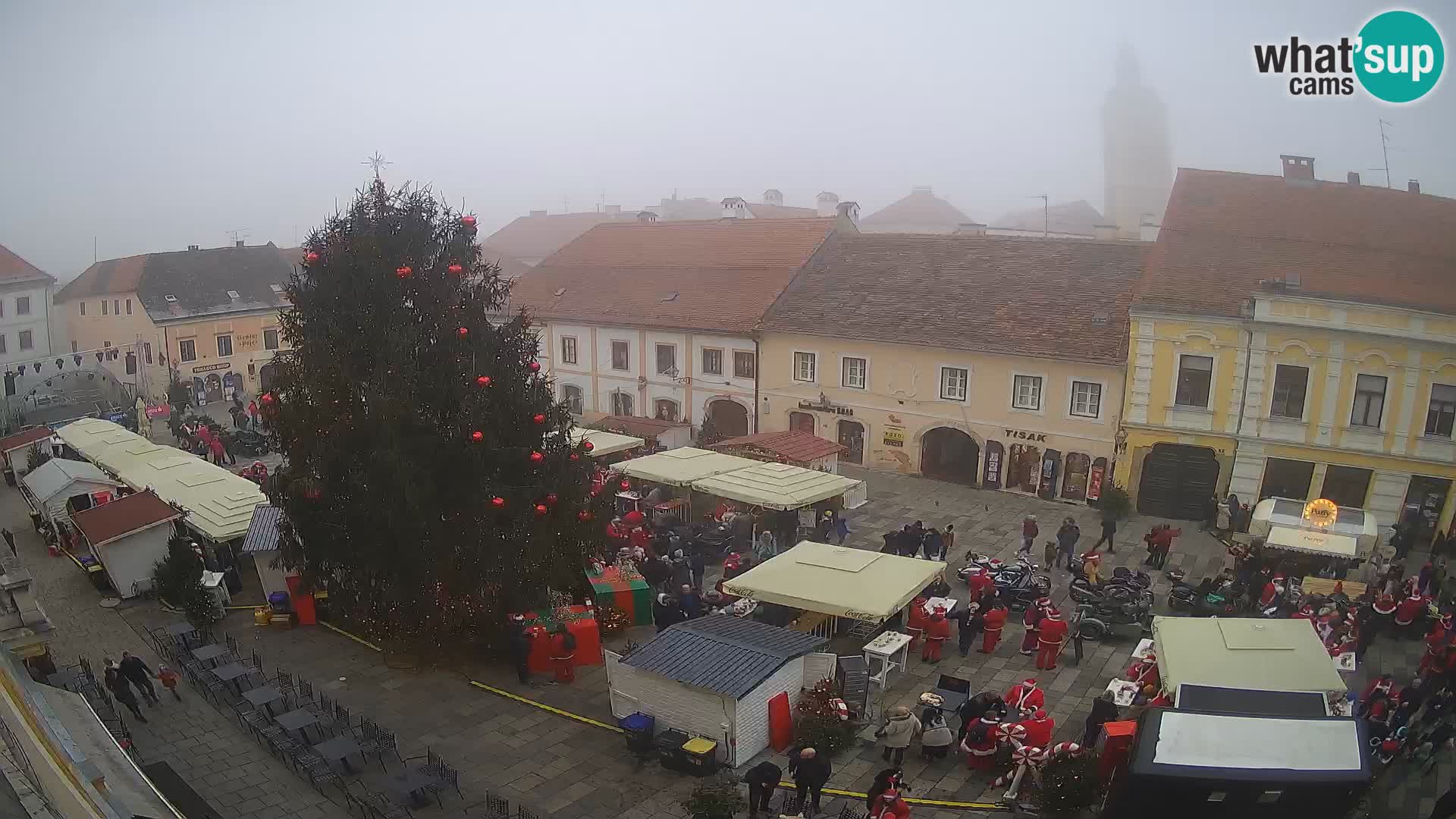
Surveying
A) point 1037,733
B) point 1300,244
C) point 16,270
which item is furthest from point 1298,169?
point 16,270

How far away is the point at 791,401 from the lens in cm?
3262

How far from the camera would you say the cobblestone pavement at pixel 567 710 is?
12.5 metres

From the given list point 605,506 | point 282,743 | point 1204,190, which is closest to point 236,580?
point 282,743

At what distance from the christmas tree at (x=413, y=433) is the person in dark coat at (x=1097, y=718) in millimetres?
8021

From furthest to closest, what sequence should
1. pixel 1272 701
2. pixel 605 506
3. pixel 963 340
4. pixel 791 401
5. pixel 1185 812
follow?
1. pixel 791 401
2. pixel 963 340
3. pixel 605 506
4. pixel 1272 701
5. pixel 1185 812

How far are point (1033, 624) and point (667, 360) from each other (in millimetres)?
20815

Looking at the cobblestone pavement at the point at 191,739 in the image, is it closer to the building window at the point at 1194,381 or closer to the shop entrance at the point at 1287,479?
the building window at the point at 1194,381

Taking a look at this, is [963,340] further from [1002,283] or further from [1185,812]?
[1185,812]

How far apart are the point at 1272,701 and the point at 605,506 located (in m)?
9.89

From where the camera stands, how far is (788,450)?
26141mm

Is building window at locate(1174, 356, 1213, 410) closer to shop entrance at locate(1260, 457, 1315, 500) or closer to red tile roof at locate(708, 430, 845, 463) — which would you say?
shop entrance at locate(1260, 457, 1315, 500)

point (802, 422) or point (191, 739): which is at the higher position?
point (802, 422)

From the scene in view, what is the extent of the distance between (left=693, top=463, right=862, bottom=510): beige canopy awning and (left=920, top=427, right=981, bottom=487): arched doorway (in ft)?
22.0

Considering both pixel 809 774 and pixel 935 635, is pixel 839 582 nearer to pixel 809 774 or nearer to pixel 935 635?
pixel 935 635
